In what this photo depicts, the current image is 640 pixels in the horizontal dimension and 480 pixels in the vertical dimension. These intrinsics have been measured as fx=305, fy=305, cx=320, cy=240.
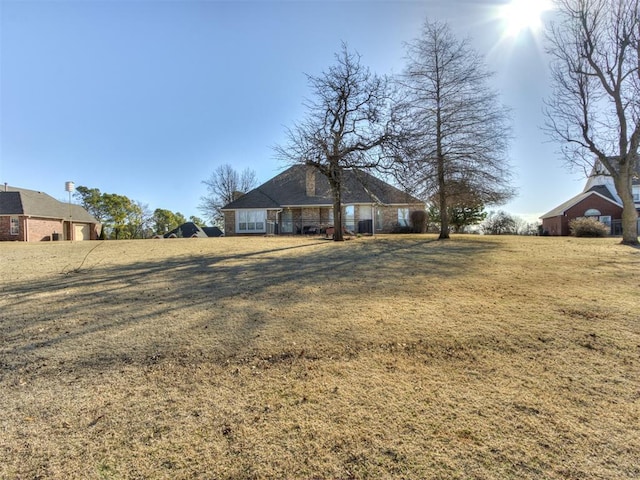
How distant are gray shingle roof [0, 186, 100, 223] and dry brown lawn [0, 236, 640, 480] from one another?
28.2 m

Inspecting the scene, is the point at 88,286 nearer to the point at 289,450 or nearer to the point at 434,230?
the point at 289,450

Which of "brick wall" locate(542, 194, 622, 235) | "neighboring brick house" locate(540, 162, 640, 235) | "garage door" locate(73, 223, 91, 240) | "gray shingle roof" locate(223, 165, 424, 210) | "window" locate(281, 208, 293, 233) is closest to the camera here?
"gray shingle roof" locate(223, 165, 424, 210)

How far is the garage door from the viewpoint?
33.4 metres

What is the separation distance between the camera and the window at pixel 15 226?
86.1ft

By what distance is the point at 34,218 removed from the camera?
27484mm

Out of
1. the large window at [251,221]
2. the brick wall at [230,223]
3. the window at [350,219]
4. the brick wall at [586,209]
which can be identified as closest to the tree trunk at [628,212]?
the window at [350,219]

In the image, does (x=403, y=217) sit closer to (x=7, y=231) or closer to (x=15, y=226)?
(x=15, y=226)

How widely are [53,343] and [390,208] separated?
82.8 feet

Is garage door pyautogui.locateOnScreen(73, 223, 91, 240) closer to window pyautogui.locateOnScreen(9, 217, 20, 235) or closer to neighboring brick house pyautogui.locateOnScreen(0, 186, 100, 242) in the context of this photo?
neighboring brick house pyautogui.locateOnScreen(0, 186, 100, 242)

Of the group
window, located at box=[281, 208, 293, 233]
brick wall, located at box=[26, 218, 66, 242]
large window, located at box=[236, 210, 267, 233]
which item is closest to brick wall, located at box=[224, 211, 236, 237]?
large window, located at box=[236, 210, 267, 233]

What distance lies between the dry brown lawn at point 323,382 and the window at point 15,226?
91.2 feet

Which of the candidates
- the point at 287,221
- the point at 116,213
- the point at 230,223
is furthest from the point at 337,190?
the point at 116,213

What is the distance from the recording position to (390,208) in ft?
88.2

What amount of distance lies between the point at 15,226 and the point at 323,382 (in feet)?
116
